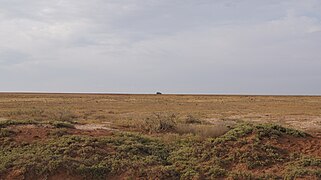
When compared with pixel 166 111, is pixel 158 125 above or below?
above

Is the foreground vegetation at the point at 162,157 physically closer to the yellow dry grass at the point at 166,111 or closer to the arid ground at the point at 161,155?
the arid ground at the point at 161,155

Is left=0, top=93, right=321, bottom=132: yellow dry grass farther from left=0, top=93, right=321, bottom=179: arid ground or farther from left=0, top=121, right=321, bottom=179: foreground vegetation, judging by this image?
left=0, top=121, right=321, bottom=179: foreground vegetation

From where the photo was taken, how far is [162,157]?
10992 millimetres

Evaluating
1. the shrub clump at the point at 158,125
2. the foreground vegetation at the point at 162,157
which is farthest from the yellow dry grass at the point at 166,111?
the foreground vegetation at the point at 162,157

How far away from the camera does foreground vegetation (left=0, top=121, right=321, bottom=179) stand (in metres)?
9.46

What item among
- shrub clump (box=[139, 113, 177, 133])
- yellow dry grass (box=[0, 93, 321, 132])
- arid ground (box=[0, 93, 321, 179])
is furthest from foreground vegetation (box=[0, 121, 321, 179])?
yellow dry grass (box=[0, 93, 321, 132])

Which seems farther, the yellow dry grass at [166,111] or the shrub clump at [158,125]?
the yellow dry grass at [166,111]

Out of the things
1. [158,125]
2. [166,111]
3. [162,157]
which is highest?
[158,125]

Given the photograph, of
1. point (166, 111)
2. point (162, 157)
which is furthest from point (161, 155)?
point (166, 111)

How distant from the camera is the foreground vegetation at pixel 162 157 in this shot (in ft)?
31.0

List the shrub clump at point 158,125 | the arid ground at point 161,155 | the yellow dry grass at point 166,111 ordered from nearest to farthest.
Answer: the arid ground at point 161,155
the shrub clump at point 158,125
the yellow dry grass at point 166,111

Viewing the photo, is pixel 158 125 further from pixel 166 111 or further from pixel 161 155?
pixel 166 111

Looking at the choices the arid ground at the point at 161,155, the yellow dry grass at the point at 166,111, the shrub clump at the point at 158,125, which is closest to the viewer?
the arid ground at the point at 161,155

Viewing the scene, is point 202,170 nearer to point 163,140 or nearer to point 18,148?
point 163,140
